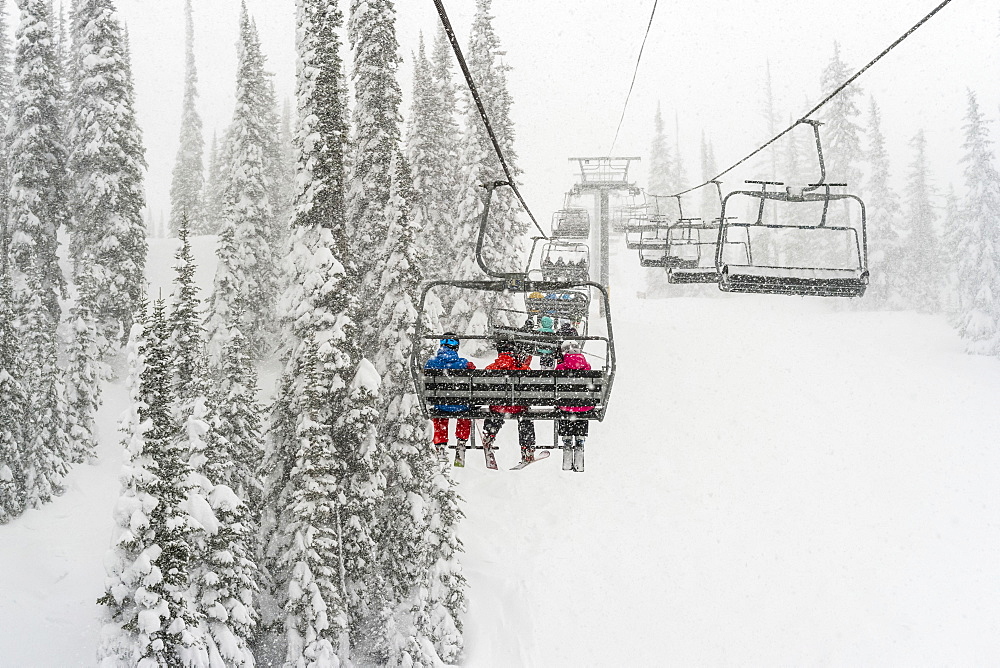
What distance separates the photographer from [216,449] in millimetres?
15328

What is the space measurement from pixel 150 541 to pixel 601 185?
22.7 metres

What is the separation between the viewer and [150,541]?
496 inches

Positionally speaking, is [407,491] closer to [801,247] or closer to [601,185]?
[601,185]

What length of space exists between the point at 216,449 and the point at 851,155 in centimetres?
4612

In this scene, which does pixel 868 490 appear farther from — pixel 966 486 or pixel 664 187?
pixel 664 187

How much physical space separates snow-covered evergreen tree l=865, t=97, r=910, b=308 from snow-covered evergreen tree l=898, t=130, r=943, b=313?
1.33 meters

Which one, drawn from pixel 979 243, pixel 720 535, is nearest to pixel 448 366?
pixel 720 535

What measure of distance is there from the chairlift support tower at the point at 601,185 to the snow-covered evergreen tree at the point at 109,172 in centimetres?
1892

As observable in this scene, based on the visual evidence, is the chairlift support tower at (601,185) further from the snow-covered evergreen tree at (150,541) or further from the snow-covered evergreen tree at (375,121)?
the snow-covered evergreen tree at (150,541)

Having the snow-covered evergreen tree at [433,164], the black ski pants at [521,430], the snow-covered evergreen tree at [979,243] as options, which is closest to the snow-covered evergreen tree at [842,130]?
the snow-covered evergreen tree at [979,243]

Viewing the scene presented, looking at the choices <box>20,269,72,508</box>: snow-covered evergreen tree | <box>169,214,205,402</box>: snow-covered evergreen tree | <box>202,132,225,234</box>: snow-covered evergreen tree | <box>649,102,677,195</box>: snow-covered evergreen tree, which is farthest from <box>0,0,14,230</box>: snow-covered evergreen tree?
<box>649,102,677,195</box>: snow-covered evergreen tree

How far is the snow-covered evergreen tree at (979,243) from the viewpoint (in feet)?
109

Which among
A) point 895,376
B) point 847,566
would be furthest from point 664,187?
point 847,566

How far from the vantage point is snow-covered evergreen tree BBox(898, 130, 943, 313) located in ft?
149
